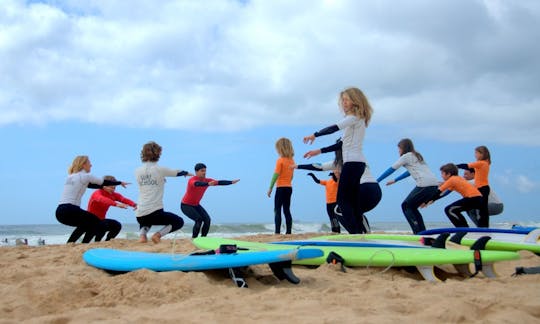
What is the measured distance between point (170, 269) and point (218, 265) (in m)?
0.43

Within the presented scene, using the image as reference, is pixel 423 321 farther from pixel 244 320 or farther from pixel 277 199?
pixel 277 199

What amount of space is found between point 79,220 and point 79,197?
13.4 inches

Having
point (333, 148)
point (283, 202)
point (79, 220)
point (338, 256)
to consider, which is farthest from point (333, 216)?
point (338, 256)

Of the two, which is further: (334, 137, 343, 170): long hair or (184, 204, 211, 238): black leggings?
(184, 204, 211, 238): black leggings

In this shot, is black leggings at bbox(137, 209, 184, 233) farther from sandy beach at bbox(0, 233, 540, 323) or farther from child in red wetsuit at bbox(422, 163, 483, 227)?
child in red wetsuit at bbox(422, 163, 483, 227)

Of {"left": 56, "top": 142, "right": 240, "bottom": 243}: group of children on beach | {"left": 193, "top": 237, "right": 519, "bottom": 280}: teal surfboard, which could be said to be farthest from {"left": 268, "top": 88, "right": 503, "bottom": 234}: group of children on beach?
{"left": 56, "top": 142, "right": 240, "bottom": 243}: group of children on beach

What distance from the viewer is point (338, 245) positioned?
5.30 meters

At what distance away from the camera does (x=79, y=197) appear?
291 inches

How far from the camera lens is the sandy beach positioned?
262cm

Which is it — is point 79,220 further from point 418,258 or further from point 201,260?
point 418,258

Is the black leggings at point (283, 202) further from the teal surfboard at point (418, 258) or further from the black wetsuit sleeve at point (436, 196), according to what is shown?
the teal surfboard at point (418, 258)

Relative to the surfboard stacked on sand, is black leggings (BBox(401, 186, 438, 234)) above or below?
above

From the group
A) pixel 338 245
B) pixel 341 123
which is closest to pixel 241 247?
pixel 338 245

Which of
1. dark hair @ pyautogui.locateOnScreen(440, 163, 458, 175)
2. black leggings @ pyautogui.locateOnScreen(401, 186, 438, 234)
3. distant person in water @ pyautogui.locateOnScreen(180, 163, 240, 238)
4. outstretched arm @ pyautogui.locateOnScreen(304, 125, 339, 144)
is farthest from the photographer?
distant person in water @ pyautogui.locateOnScreen(180, 163, 240, 238)
